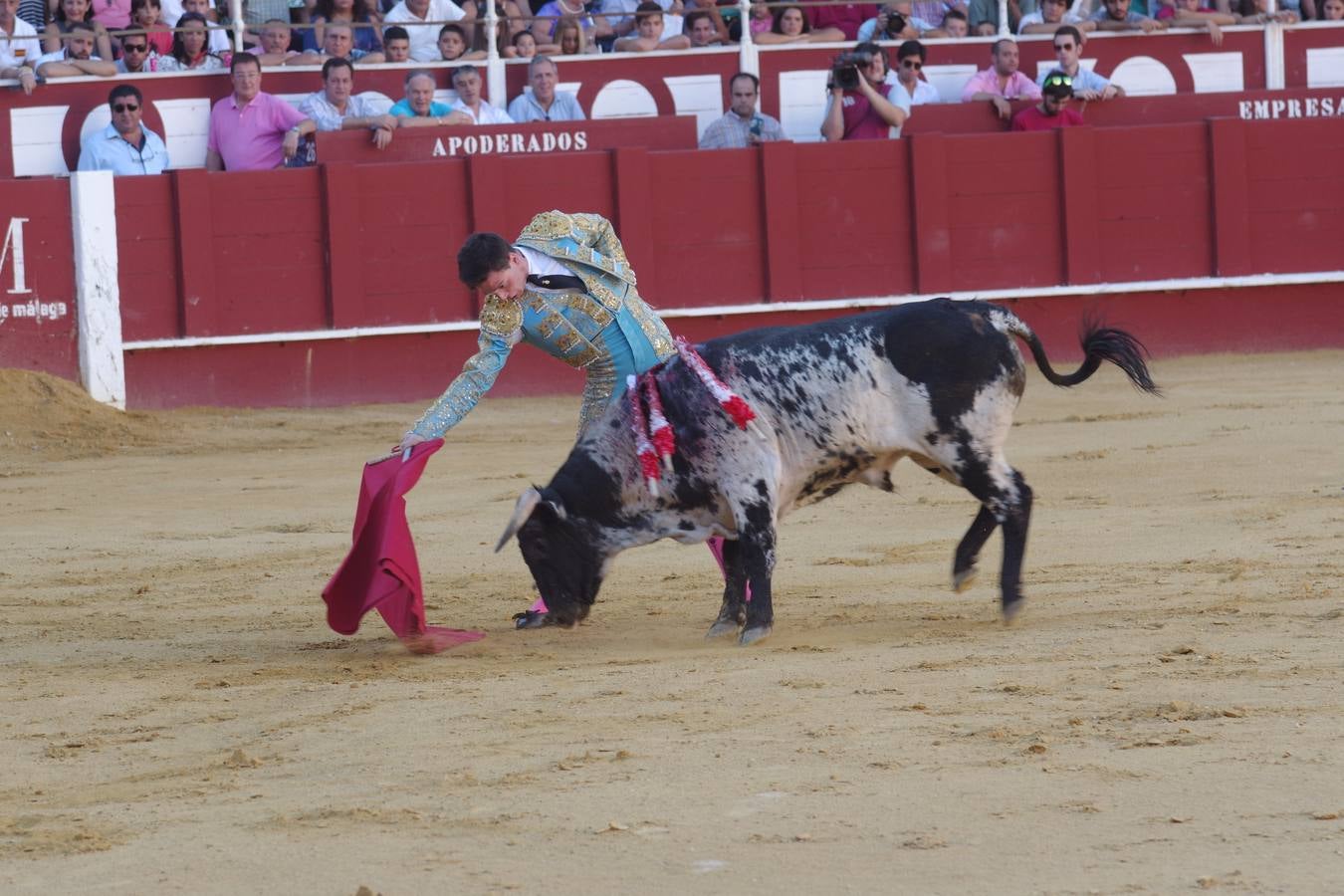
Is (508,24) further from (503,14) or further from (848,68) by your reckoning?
(848,68)

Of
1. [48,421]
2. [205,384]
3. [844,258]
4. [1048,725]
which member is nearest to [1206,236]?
[844,258]

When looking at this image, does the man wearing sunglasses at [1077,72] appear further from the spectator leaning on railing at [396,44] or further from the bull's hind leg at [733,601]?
the bull's hind leg at [733,601]

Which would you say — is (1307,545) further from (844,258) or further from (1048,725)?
(844,258)

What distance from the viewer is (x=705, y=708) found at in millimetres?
3854

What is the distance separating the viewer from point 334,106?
1014 centimetres

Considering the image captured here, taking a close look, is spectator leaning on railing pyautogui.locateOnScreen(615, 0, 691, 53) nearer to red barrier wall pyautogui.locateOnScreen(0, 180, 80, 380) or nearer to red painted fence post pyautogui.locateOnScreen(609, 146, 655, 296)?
red painted fence post pyautogui.locateOnScreen(609, 146, 655, 296)

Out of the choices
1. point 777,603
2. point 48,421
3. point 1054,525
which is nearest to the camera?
point 777,603

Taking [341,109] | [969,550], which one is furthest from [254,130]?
[969,550]

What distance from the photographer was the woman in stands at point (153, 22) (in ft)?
32.9

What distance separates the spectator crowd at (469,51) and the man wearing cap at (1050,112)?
0.01m

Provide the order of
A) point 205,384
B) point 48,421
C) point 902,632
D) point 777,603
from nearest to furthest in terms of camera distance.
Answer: point 902,632 → point 777,603 → point 48,421 → point 205,384

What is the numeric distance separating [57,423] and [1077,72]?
19.0 feet

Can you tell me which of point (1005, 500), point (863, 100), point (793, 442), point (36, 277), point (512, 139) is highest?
point (863, 100)

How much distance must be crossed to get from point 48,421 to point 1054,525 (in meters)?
4.86
